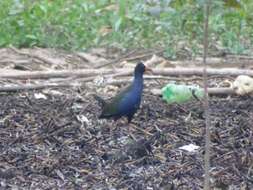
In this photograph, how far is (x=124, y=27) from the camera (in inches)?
389

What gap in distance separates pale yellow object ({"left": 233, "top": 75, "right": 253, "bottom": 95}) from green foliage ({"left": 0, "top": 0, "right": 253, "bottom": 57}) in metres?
1.45

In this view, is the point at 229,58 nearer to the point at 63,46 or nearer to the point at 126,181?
the point at 63,46

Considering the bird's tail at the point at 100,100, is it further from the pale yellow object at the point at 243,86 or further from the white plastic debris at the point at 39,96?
the pale yellow object at the point at 243,86

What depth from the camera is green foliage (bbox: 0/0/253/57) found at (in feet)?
30.1

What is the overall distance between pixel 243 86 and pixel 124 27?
2.68m

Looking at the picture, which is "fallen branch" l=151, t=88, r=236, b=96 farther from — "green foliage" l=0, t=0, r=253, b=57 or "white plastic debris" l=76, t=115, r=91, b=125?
"green foliage" l=0, t=0, r=253, b=57

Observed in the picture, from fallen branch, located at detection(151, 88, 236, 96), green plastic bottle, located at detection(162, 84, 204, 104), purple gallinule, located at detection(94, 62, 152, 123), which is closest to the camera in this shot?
purple gallinule, located at detection(94, 62, 152, 123)

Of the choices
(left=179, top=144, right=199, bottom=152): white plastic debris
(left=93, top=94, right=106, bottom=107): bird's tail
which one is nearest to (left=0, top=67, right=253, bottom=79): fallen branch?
(left=93, top=94, right=106, bottom=107): bird's tail

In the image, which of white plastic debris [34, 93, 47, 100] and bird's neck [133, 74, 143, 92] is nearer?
bird's neck [133, 74, 143, 92]

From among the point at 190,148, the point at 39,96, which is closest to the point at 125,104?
the point at 190,148

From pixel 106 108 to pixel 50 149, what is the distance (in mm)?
592

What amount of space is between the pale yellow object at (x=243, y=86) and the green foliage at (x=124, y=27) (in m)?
1.45

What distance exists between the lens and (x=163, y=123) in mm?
6848

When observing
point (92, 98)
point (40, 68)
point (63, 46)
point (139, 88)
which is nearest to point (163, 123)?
point (139, 88)
